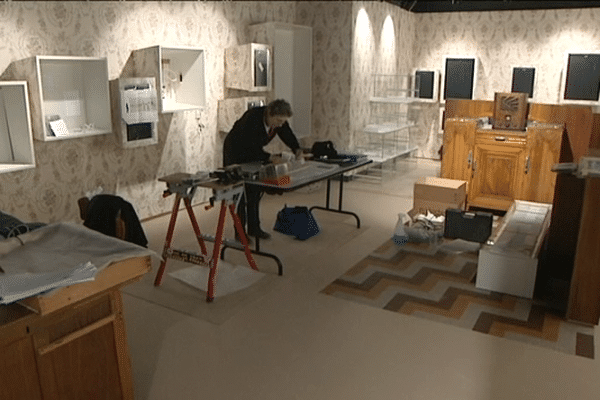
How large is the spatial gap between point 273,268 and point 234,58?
9.60ft

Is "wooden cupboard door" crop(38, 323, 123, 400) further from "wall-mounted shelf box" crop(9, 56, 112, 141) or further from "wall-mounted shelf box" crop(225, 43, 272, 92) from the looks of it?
"wall-mounted shelf box" crop(225, 43, 272, 92)

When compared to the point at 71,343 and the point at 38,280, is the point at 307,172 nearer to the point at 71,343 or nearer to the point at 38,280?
the point at 71,343

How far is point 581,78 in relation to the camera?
799 centimetres

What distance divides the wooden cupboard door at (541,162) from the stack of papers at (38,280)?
4924 millimetres

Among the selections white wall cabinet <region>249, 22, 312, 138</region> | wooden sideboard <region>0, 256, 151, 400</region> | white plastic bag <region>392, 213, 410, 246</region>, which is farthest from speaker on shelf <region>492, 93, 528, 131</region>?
wooden sideboard <region>0, 256, 151, 400</region>

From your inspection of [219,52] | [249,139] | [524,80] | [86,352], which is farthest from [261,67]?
[86,352]

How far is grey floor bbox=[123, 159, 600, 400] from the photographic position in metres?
2.66

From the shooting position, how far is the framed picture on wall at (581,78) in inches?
311

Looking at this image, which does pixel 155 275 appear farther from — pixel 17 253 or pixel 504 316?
pixel 504 316

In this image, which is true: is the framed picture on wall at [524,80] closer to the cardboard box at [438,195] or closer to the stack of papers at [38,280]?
the cardboard box at [438,195]

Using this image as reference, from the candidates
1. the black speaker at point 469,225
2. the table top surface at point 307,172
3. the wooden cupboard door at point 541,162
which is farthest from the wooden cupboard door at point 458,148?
the table top surface at point 307,172

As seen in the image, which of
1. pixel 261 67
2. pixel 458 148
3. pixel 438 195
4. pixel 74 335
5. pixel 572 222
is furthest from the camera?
pixel 261 67

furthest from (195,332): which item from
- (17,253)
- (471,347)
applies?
(471,347)

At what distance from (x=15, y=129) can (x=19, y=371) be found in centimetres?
294
